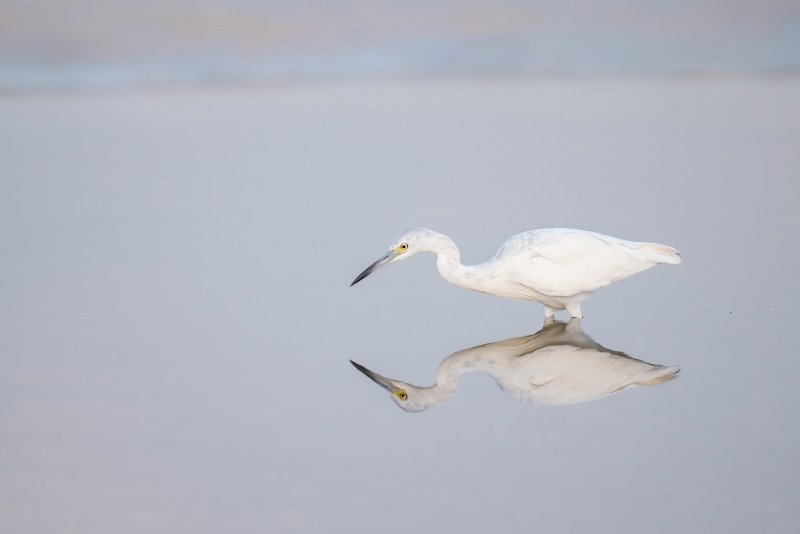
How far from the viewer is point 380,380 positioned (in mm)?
5141

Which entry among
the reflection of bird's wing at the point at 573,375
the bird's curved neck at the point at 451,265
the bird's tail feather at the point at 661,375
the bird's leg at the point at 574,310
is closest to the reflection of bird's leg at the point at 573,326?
the bird's leg at the point at 574,310

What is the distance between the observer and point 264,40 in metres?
14.1

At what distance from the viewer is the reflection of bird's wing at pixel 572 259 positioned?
19.0ft

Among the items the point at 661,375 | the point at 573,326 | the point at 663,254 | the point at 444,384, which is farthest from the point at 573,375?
the point at 663,254

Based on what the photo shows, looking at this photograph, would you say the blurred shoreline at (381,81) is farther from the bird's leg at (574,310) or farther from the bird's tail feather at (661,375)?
the bird's tail feather at (661,375)

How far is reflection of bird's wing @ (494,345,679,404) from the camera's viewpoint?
16.1 ft

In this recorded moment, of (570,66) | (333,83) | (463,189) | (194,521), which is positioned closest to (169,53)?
(333,83)

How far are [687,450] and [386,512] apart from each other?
131 centimetres

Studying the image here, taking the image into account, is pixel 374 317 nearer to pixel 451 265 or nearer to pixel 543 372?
pixel 451 265

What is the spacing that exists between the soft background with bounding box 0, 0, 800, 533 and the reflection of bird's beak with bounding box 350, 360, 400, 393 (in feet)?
0.23

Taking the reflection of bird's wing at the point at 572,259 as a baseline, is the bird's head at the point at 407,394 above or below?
below

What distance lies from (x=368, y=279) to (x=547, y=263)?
1259 mm

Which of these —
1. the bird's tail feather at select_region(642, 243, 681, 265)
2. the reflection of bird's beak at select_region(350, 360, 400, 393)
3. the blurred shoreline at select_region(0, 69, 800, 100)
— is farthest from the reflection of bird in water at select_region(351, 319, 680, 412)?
the blurred shoreline at select_region(0, 69, 800, 100)

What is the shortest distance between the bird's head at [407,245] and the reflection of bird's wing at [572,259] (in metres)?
0.42
